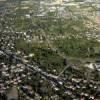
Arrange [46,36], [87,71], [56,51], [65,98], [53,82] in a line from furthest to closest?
[46,36] < [56,51] < [87,71] < [53,82] < [65,98]

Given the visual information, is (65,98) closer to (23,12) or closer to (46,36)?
(46,36)

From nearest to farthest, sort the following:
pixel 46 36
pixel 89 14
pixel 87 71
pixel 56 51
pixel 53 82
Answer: pixel 53 82, pixel 87 71, pixel 56 51, pixel 46 36, pixel 89 14

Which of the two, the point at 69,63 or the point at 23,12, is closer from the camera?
the point at 69,63

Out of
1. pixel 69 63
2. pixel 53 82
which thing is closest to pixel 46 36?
pixel 69 63

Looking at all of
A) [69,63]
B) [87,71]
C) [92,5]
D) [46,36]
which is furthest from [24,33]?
[92,5]

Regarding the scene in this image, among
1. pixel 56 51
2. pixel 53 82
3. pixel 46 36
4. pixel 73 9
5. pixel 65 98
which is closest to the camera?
pixel 65 98

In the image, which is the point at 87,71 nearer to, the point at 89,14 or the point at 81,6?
the point at 89,14
